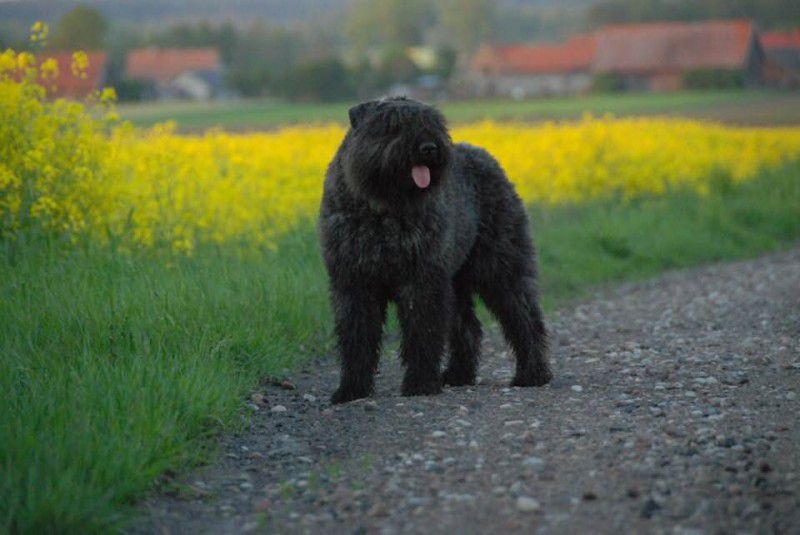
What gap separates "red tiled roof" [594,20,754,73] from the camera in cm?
4291

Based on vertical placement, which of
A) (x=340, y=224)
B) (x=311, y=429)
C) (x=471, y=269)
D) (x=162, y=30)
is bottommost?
(x=311, y=429)

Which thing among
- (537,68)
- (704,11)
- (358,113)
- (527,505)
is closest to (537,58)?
(537,68)

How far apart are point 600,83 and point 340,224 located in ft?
143

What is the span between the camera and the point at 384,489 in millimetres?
4980

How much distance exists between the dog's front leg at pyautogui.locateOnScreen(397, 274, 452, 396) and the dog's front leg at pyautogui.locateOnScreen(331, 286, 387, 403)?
0.55 ft

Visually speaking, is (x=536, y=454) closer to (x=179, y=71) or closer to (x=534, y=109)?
(x=534, y=109)

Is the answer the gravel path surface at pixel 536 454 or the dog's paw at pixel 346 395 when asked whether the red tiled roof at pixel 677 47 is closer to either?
the gravel path surface at pixel 536 454

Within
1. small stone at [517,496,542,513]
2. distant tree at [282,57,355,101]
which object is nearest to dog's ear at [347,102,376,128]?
small stone at [517,496,542,513]

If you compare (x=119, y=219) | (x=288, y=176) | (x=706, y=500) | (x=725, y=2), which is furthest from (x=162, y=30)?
(x=706, y=500)

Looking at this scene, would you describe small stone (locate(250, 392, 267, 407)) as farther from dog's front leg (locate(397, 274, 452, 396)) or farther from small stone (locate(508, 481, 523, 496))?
small stone (locate(508, 481, 523, 496))

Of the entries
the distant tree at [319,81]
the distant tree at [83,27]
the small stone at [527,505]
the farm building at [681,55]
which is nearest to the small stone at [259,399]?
the small stone at [527,505]

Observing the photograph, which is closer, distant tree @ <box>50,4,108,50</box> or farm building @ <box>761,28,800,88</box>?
distant tree @ <box>50,4,108,50</box>

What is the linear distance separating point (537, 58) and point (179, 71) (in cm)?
2385

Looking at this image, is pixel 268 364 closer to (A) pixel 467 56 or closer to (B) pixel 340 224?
(B) pixel 340 224
